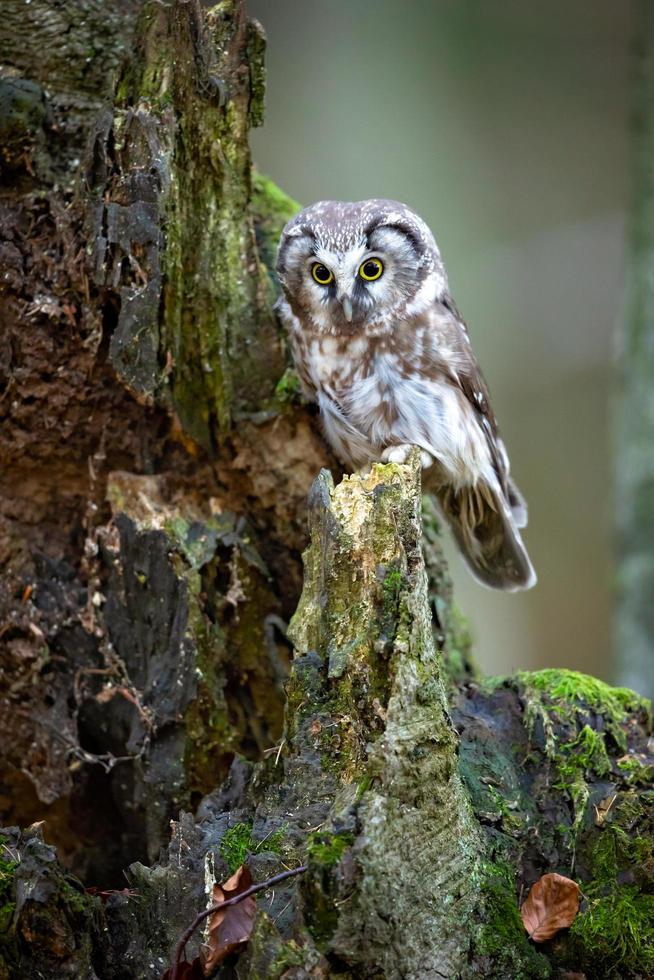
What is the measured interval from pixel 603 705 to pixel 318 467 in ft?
3.76

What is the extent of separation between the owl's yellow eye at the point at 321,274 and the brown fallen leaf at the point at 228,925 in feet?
5.88

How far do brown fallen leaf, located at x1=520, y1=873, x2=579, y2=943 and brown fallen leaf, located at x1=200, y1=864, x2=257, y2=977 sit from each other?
605mm

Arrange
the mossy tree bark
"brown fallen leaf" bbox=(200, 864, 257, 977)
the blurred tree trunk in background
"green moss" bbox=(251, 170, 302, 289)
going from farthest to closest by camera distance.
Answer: the blurred tree trunk in background → "green moss" bbox=(251, 170, 302, 289) → the mossy tree bark → "brown fallen leaf" bbox=(200, 864, 257, 977)

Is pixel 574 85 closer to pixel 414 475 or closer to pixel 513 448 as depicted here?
pixel 513 448

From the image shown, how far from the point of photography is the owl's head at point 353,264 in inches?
116

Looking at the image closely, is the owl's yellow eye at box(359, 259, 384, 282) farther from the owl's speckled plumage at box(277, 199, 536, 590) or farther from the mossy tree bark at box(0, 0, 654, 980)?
the mossy tree bark at box(0, 0, 654, 980)

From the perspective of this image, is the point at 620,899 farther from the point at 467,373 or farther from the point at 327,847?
the point at 467,373

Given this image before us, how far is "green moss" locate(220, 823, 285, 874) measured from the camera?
2012 mm

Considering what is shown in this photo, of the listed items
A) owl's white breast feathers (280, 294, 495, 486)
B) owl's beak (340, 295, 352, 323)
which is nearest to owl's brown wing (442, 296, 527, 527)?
owl's white breast feathers (280, 294, 495, 486)

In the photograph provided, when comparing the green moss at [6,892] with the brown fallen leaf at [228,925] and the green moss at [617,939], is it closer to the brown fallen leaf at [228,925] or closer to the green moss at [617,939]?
the brown fallen leaf at [228,925]

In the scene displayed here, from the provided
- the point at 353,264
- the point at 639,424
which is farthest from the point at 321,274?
the point at 639,424

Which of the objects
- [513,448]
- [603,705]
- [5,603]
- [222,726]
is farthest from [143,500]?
[513,448]

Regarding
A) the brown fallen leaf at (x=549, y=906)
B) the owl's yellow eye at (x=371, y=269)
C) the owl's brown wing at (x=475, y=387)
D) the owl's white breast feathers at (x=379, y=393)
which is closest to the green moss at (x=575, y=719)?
the brown fallen leaf at (x=549, y=906)

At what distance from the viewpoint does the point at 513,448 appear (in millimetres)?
7348
